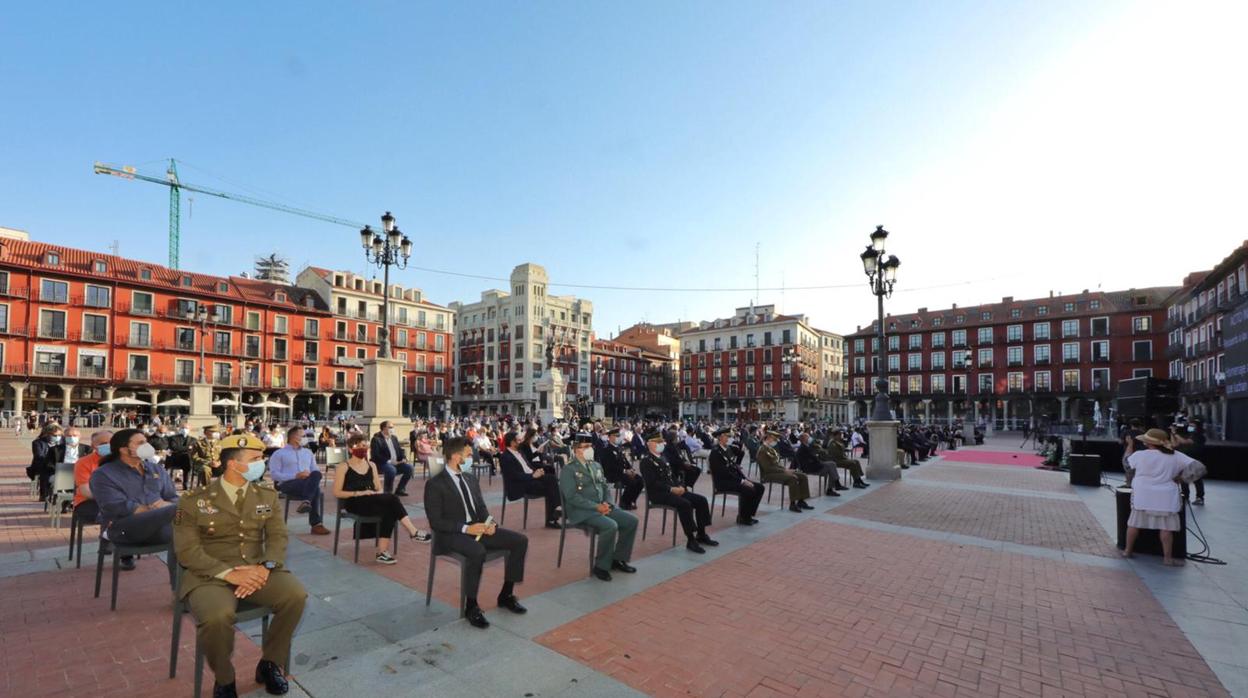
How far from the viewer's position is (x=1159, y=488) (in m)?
6.65

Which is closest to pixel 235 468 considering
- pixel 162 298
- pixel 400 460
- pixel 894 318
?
pixel 400 460

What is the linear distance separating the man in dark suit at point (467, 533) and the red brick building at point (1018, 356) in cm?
6324

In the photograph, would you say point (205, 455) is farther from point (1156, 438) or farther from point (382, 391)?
point (1156, 438)

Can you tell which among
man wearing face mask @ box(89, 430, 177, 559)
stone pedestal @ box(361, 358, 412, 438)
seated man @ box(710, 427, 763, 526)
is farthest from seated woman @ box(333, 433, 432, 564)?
stone pedestal @ box(361, 358, 412, 438)

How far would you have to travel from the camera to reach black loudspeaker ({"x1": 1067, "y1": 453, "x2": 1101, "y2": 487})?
534 inches

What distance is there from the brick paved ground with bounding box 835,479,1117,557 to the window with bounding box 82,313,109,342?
50828mm

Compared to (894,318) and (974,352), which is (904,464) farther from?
(894,318)

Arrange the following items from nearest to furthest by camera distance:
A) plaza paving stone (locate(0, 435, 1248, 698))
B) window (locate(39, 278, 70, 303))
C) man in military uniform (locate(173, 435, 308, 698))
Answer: man in military uniform (locate(173, 435, 308, 698)), plaza paving stone (locate(0, 435, 1248, 698)), window (locate(39, 278, 70, 303))

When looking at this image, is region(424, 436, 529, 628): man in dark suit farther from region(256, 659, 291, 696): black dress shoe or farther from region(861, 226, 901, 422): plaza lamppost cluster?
region(861, 226, 901, 422): plaza lamppost cluster

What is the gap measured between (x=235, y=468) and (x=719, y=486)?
21.3 ft

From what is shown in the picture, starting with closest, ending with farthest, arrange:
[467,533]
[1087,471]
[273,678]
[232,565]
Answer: [273,678] → [232,565] → [467,533] → [1087,471]

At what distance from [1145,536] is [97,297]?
55452 mm

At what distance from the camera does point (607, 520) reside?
586cm

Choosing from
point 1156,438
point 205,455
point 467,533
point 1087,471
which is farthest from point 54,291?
point 1087,471
